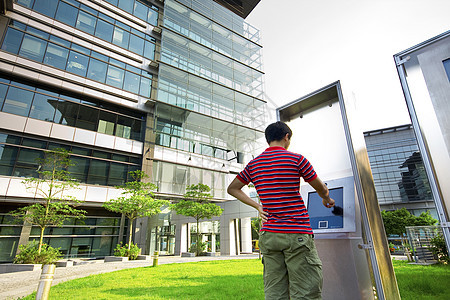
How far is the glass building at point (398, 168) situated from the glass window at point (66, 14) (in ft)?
132

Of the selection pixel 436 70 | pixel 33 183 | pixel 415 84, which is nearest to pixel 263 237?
pixel 415 84

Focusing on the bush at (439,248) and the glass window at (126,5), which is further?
the glass window at (126,5)

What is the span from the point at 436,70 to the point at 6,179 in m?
19.0

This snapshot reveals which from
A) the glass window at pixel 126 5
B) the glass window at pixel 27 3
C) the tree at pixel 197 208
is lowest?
the tree at pixel 197 208

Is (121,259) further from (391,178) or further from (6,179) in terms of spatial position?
(391,178)

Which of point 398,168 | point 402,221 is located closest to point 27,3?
point 402,221

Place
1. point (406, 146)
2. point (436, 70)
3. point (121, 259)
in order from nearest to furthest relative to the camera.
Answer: point (436, 70) → point (121, 259) → point (406, 146)

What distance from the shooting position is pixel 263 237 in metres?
1.83

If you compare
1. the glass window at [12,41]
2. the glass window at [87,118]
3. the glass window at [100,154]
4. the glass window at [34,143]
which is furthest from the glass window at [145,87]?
the glass window at [12,41]

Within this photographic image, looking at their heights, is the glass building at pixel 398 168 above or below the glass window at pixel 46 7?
below

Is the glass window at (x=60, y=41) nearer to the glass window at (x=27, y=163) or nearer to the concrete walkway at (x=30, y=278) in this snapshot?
the glass window at (x=27, y=163)

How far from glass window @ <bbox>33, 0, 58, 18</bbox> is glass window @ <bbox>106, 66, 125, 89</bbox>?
201 inches

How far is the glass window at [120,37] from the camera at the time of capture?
19625mm

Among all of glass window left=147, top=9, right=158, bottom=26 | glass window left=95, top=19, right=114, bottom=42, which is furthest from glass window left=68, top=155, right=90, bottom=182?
glass window left=147, top=9, right=158, bottom=26
